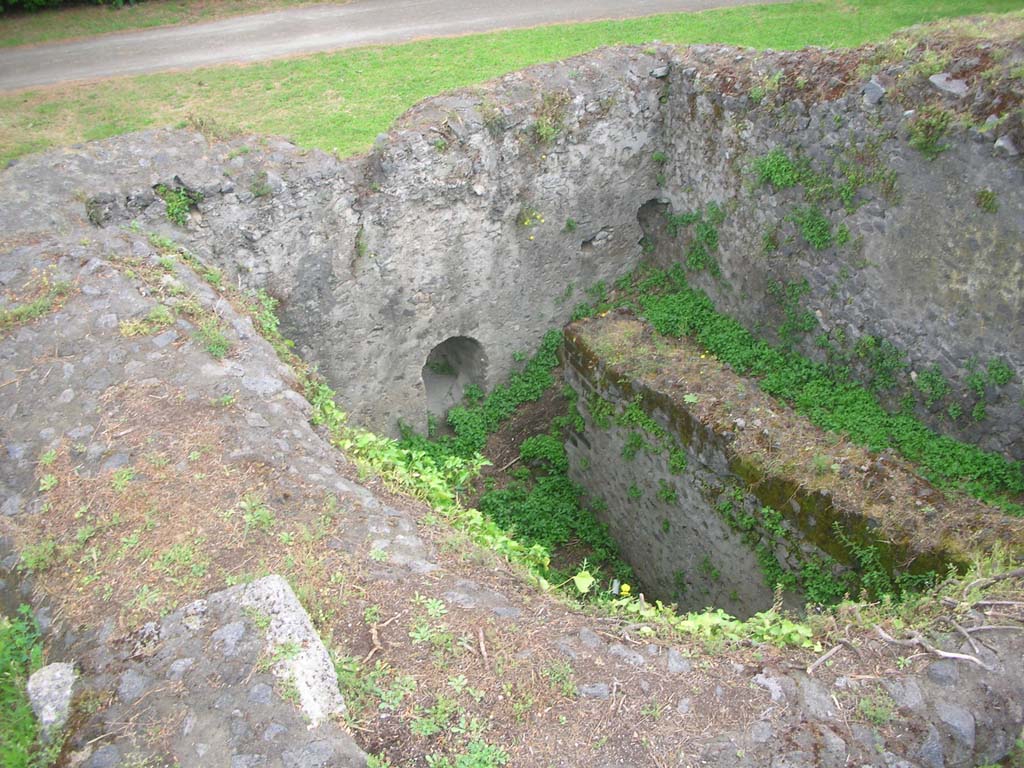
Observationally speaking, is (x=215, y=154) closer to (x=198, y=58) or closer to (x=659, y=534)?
(x=659, y=534)

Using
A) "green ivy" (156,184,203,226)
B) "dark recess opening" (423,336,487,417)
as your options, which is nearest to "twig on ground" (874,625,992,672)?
"dark recess opening" (423,336,487,417)

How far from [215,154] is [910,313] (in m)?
7.06

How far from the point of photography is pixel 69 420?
5.37 m

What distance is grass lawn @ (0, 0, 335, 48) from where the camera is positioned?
639 inches

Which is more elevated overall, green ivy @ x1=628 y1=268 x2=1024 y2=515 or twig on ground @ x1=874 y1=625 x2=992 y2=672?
twig on ground @ x1=874 y1=625 x2=992 y2=672

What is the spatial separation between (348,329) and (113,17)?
11996 millimetres

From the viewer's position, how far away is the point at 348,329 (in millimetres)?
9422

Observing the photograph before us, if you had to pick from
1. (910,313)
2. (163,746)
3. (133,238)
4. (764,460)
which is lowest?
(764,460)

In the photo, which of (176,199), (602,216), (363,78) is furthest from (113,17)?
(602,216)

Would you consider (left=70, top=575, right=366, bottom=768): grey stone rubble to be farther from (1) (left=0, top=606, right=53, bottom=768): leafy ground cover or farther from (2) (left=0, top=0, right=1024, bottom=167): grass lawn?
(2) (left=0, top=0, right=1024, bottom=167): grass lawn

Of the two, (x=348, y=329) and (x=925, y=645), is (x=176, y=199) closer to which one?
(x=348, y=329)

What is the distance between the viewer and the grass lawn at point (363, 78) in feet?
38.2

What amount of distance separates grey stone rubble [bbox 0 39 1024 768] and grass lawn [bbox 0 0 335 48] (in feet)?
32.4

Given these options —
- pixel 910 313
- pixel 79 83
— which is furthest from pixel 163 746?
pixel 79 83
